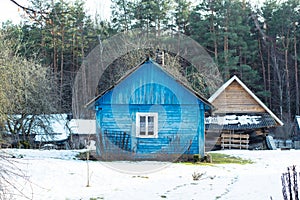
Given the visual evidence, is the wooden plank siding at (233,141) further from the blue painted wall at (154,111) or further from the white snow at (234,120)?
the blue painted wall at (154,111)

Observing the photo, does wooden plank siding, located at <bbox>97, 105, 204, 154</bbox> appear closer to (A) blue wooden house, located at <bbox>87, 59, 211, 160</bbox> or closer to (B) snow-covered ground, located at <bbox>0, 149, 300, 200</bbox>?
(A) blue wooden house, located at <bbox>87, 59, 211, 160</bbox>

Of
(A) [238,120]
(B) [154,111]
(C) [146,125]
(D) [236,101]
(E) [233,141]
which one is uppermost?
(D) [236,101]

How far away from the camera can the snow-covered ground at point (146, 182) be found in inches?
346

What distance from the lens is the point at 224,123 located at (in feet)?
77.3

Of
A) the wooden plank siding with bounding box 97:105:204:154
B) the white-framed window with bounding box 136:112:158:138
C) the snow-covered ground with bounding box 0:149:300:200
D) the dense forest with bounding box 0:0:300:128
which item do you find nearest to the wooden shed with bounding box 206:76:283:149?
the dense forest with bounding box 0:0:300:128

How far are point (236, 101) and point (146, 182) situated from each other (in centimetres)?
1529

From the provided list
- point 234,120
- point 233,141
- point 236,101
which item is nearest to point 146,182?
point 233,141

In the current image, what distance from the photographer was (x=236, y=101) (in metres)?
24.6

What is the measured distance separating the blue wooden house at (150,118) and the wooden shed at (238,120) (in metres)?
8.34

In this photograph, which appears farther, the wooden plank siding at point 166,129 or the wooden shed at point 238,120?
the wooden shed at point 238,120

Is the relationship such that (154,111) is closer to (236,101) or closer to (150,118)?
(150,118)

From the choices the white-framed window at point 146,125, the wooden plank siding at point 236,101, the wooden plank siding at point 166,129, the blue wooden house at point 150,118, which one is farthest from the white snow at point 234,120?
the white-framed window at point 146,125

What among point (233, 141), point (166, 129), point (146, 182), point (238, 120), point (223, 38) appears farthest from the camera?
point (223, 38)

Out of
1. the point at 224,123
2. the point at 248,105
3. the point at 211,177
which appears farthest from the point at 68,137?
the point at 211,177
